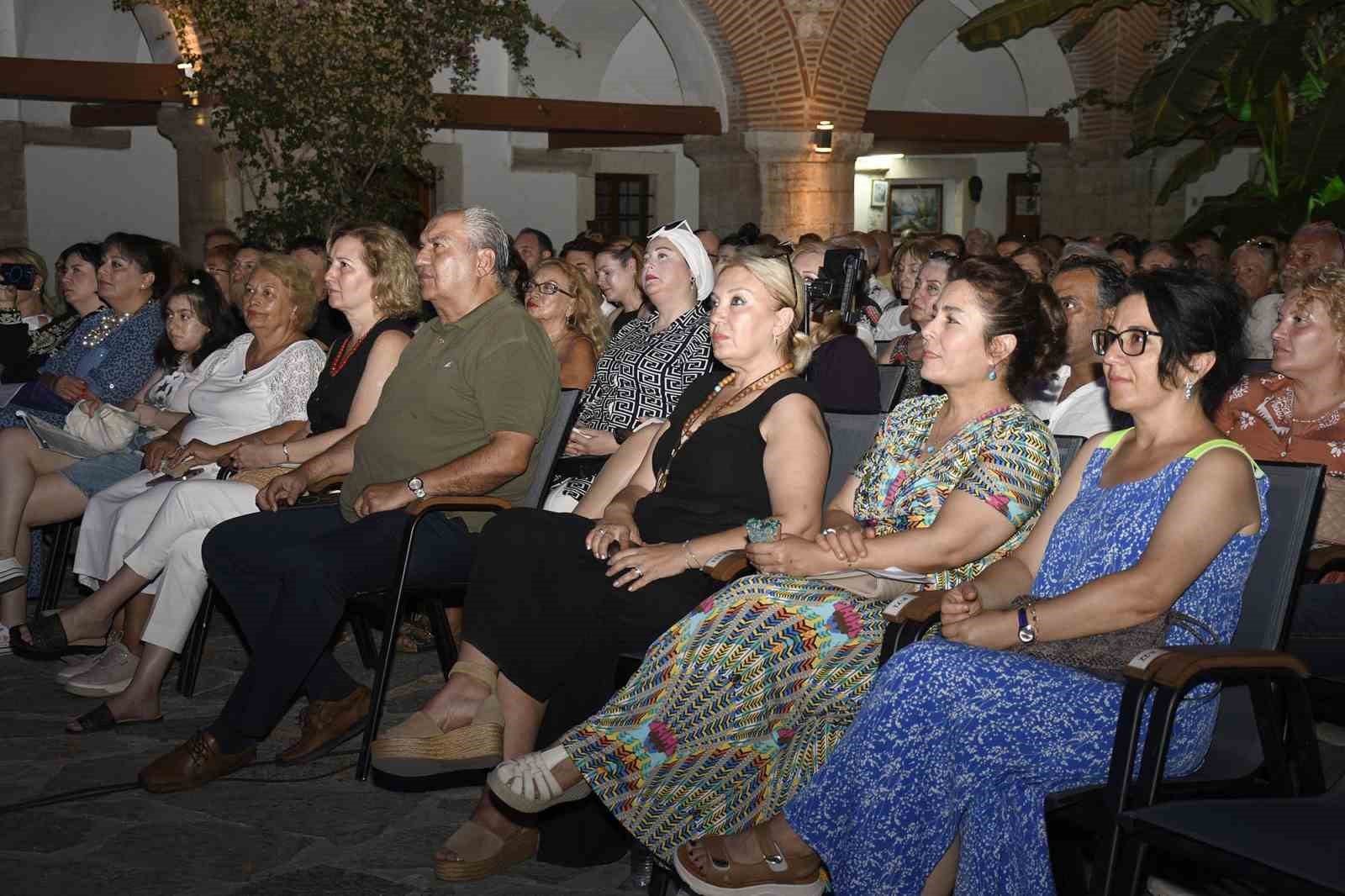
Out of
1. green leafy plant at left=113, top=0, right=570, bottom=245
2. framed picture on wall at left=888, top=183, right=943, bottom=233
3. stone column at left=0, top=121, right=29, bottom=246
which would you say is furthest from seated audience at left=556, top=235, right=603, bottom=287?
framed picture on wall at left=888, top=183, right=943, bottom=233

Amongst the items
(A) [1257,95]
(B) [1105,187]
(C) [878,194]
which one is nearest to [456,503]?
(A) [1257,95]

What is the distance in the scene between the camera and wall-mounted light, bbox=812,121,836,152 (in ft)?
46.6

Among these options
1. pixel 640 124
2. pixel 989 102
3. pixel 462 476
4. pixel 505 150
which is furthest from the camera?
pixel 989 102

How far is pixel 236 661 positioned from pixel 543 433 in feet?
5.42

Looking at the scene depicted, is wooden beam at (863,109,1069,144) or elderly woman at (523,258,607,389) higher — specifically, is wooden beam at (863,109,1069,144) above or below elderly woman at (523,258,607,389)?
above

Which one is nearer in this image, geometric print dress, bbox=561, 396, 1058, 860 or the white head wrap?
geometric print dress, bbox=561, 396, 1058, 860

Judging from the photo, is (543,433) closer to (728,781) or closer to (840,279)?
(840,279)

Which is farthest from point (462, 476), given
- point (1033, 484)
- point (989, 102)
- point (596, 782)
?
Result: point (989, 102)

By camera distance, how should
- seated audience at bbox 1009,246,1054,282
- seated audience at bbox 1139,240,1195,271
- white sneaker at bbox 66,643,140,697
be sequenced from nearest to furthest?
white sneaker at bbox 66,643,140,697
seated audience at bbox 1009,246,1054,282
seated audience at bbox 1139,240,1195,271

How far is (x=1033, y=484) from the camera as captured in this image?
10.8 feet

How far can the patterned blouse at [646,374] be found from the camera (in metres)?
5.00

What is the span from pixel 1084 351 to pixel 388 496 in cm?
217

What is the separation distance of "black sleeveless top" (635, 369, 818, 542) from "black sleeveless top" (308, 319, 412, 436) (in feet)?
4.80

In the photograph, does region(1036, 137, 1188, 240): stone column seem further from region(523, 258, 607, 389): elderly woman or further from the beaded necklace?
the beaded necklace
